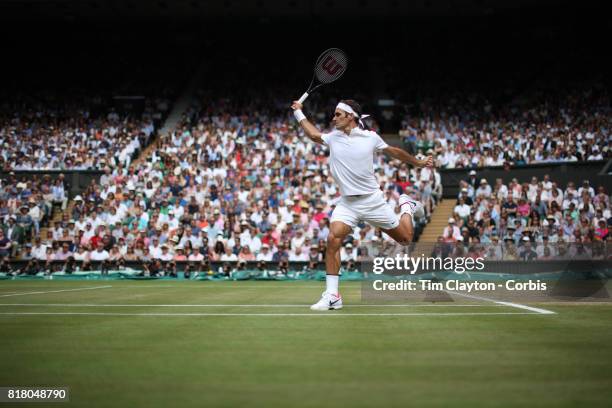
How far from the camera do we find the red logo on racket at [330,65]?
1152cm

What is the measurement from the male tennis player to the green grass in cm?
117

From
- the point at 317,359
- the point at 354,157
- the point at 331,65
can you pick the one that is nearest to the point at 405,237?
the point at 354,157

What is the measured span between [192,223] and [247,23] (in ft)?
70.6

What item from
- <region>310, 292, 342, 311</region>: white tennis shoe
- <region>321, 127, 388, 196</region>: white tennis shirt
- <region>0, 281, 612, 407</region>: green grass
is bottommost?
<region>0, 281, 612, 407</region>: green grass

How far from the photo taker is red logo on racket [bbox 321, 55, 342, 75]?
11516 mm

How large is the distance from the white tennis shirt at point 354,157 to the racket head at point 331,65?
2083 millimetres

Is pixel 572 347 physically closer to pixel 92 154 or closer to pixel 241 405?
pixel 241 405

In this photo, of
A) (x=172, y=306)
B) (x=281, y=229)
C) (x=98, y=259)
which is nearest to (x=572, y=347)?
(x=172, y=306)

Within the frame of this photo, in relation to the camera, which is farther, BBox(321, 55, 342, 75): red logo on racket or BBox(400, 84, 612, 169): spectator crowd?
BBox(400, 84, 612, 169): spectator crowd

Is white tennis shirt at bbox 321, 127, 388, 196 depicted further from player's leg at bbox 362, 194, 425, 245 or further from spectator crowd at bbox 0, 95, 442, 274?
spectator crowd at bbox 0, 95, 442, 274

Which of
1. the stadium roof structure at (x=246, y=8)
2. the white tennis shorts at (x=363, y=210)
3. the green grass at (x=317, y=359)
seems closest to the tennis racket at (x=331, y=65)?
the white tennis shorts at (x=363, y=210)

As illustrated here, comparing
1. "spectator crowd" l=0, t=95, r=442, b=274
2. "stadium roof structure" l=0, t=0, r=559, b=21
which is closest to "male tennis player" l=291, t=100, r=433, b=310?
"spectator crowd" l=0, t=95, r=442, b=274

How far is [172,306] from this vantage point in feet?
34.2

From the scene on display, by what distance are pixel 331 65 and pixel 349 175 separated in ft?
9.05
